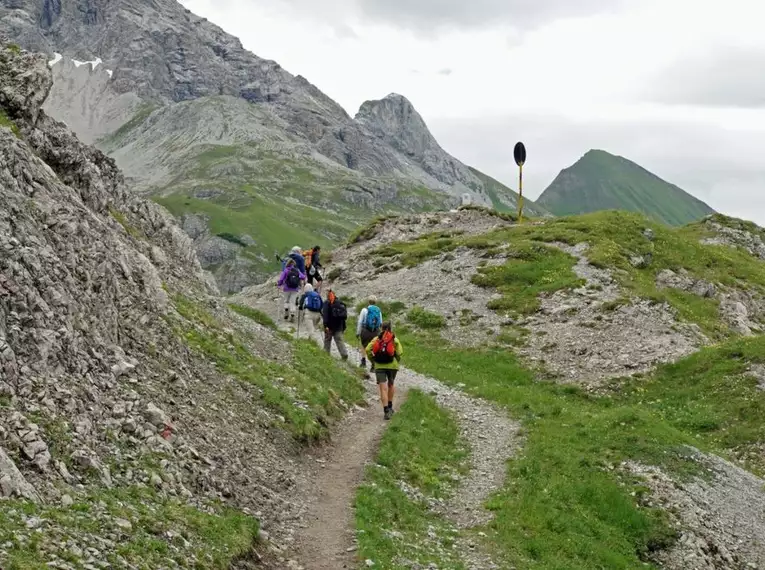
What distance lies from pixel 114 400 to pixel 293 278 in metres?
24.6

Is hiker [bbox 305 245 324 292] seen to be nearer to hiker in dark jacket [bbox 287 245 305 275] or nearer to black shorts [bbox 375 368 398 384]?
hiker in dark jacket [bbox 287 245 305 275]

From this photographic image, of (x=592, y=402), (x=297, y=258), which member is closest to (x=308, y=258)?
(x=297, y=258)

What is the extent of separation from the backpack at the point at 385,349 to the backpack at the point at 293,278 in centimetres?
1392

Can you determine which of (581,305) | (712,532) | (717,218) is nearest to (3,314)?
(712,532)

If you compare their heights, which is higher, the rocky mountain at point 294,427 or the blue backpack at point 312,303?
the blue backpack at point 312,303

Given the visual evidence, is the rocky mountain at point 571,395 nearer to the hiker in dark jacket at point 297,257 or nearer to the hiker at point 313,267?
the hiker at point 313,267

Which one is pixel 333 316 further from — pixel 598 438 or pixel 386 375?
pixel 598 438

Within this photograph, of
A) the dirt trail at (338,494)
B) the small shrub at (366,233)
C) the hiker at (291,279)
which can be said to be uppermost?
the small shrub at (366,233)

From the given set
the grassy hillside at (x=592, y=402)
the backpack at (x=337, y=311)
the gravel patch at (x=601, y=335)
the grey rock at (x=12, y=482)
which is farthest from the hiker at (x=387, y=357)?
the grey rock at (x=12, y=482)

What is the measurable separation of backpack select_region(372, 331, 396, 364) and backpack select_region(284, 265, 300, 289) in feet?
45.7

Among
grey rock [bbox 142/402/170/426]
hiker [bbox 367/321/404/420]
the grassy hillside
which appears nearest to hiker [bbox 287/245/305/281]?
the grassy hillside

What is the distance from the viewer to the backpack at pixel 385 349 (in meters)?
27.4

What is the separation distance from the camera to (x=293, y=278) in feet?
132

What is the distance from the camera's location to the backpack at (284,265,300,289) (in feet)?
132
